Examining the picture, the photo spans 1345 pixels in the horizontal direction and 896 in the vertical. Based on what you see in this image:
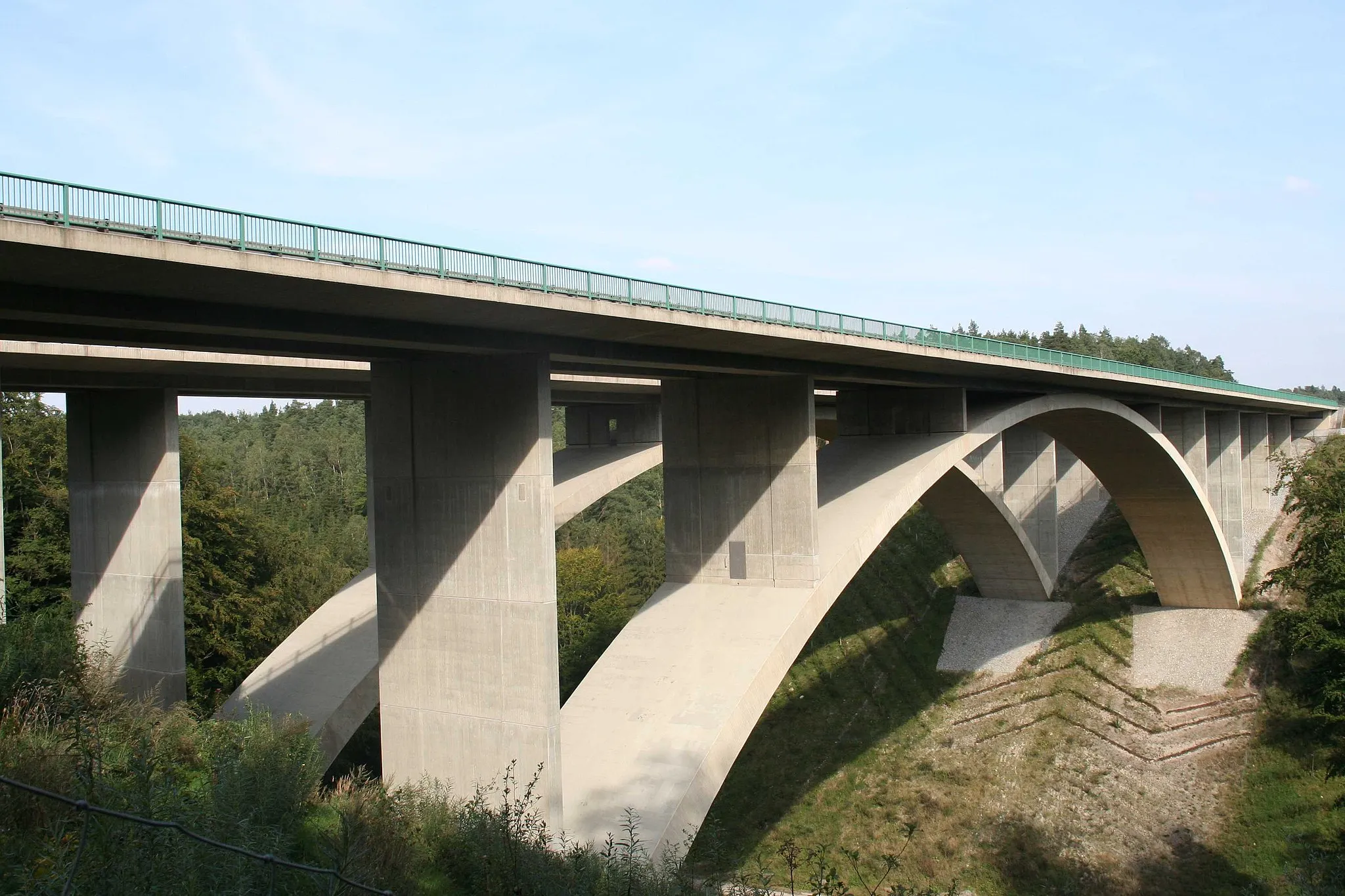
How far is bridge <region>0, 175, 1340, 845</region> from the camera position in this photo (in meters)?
12.7

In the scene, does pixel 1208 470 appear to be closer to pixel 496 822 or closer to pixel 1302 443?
pixel 1302 443

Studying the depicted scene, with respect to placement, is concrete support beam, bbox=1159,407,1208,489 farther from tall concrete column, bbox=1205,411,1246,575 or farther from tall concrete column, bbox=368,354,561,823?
tall concrete column, bbox=368,354,561,823

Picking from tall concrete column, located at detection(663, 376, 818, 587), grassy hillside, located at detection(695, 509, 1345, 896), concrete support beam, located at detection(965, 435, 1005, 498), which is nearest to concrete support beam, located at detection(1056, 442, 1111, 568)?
grassy hillside, located at detection(695, 509, 1345, 896)

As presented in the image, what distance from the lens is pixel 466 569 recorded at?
671 inches

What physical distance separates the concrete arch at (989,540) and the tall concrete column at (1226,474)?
25.3 feet

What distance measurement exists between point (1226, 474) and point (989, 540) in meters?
12.4

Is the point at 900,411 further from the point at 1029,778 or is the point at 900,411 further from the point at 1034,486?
the point at 1034,486

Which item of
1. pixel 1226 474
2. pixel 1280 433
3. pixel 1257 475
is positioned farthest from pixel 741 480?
pixel 1280 433

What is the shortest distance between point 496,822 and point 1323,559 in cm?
2399

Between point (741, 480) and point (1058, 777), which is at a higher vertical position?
point (741, 480)

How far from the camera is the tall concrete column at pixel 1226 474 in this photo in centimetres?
4125

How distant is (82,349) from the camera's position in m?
18.4

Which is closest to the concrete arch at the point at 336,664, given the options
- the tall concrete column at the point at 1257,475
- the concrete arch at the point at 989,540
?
the concrete arch at the point at 989,540

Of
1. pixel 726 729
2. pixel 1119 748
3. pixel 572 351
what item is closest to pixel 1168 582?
pixel 1119 748
